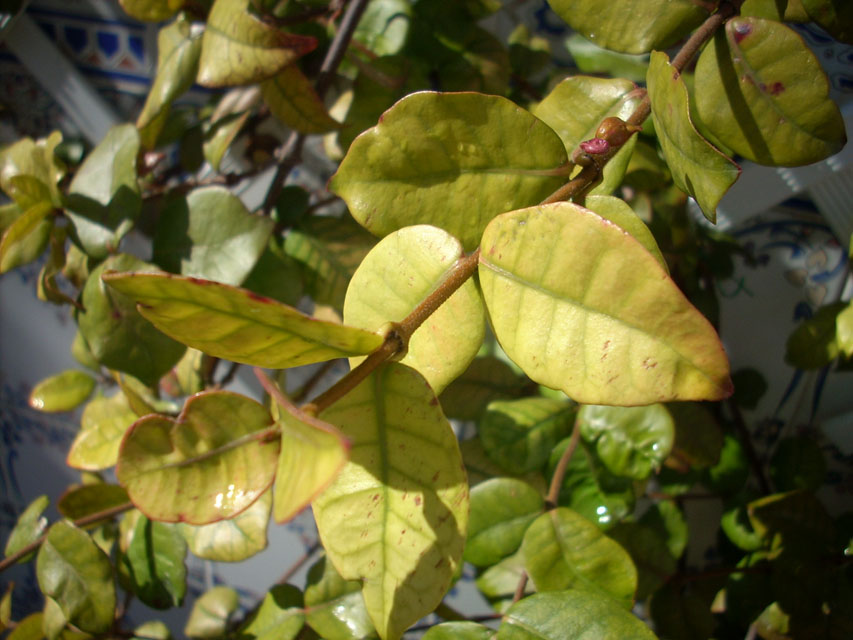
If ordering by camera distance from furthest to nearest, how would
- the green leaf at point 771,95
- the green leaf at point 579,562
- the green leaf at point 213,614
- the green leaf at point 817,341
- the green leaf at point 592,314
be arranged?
the green leaf at point 213,614 → the green leaf at point 817,341 → the green leaf at point 579,562 → the green leaf at point 771,95 → the green leaf at point 592,314

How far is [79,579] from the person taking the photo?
548 millimetres

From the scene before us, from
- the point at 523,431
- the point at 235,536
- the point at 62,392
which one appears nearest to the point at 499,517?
the point at 523,431

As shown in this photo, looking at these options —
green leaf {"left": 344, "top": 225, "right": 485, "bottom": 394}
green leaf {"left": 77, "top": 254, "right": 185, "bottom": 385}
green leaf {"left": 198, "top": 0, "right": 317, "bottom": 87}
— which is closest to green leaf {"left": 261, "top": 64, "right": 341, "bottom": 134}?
green leaf {"left": 198, "top": 0, "right": 317, "bottom": 87}

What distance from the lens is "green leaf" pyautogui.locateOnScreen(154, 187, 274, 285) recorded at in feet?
1.84

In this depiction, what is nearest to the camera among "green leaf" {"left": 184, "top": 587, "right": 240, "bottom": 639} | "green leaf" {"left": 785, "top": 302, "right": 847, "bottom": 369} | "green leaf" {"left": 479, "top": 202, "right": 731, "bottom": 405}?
"green leaf" {"left": 479, "top": 202, "right": 731, "bottom": 405}

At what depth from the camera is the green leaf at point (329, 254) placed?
0.63 meters

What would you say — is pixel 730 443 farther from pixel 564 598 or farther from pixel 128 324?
pixel 128 324

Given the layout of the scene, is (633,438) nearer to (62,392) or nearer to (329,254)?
(329,254)

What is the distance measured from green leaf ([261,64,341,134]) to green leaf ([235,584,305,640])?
1.42 ft

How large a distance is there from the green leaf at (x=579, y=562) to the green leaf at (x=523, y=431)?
0.07 m

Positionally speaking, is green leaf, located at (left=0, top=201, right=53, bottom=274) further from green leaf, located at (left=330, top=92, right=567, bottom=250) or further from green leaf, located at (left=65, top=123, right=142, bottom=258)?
green leaf, located at (left=330, top=92, right=567, bottom=250)

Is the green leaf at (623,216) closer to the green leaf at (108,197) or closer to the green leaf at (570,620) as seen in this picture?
the green leaf at (570,620)

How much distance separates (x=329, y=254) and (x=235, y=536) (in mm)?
273

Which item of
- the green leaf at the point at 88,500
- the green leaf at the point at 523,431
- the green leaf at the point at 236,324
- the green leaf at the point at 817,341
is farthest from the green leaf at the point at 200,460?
the green leaf at the point at 817,341
